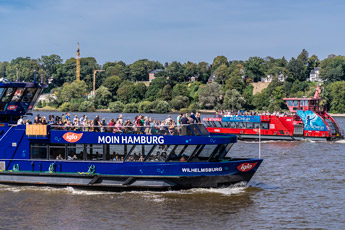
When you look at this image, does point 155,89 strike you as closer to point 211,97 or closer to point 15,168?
point 211,97

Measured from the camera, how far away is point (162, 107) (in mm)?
131250

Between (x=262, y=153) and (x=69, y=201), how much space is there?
24.8 m

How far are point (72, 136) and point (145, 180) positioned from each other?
424cm

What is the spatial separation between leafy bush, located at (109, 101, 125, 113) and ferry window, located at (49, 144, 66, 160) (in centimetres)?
11158

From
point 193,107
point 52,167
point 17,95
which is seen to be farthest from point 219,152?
point 193,107

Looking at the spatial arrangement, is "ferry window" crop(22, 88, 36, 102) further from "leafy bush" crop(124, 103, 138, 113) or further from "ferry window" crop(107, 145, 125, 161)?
"leafy bush" crop(124, 103, 138, 113)

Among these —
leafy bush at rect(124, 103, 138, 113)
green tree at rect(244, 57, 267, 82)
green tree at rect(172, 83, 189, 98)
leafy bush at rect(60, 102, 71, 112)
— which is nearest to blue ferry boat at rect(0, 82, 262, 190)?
leafy bush at rect(124, 103, 138, 113)

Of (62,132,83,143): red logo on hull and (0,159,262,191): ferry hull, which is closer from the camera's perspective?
(0,159,262,191): ferry hull

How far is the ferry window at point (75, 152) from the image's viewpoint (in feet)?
85.4

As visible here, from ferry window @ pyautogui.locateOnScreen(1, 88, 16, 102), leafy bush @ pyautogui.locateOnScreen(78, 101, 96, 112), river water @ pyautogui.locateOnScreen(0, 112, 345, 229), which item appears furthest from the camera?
leafy bush @ pyautogui.locateOnScreen(78, 101, 96, 112)

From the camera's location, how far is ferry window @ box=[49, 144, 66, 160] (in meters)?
26.2

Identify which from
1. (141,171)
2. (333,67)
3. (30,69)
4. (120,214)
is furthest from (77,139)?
(333,67)

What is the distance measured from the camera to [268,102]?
139 m

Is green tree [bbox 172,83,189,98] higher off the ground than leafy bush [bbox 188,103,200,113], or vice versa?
green tree [bbox 172,83,189,98]
